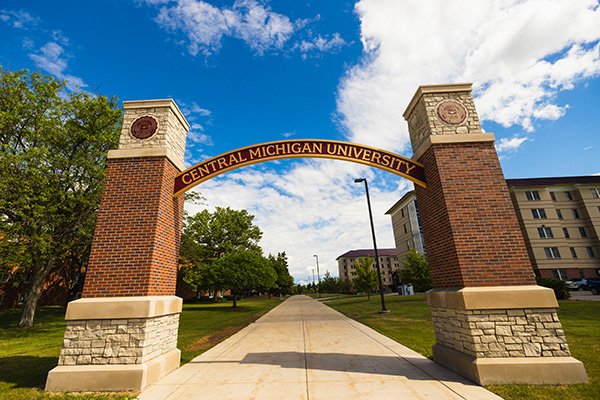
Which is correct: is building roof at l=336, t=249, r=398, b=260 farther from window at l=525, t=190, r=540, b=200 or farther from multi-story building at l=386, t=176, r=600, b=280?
window at l=525, t=190, r=540, b=200

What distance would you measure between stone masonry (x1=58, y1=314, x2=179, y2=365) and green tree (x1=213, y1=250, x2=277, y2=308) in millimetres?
20651

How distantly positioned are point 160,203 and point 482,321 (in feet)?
25.6

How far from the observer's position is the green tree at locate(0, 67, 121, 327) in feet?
42.7

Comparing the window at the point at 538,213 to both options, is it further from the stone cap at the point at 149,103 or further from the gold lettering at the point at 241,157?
the stone cap at the point at 149,103

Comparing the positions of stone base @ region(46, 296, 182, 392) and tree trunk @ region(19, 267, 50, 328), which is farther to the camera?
tree trunk @ region(19, 267, 50, 328)

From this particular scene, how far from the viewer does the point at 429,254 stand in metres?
7.46

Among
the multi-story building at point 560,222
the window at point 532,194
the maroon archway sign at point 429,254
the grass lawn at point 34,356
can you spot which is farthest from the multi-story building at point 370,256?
the maroon archway sign at point 429,254

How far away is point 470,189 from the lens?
6.74 meters

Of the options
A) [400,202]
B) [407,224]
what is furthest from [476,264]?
[400,202]

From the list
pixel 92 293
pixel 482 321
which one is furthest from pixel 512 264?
pixel 92 293

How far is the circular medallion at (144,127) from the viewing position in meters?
7.65

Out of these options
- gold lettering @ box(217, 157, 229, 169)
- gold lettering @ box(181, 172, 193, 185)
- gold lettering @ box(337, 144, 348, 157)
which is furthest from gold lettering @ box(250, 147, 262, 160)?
gold lettering @ box(337, 144, 348, 157)

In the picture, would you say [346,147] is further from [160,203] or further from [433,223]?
[160,203]

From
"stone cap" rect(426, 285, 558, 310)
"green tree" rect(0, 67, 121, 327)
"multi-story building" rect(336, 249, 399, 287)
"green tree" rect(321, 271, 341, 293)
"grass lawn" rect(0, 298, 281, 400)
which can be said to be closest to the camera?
"grass lawn" rect(0, 298, 281, 400)
